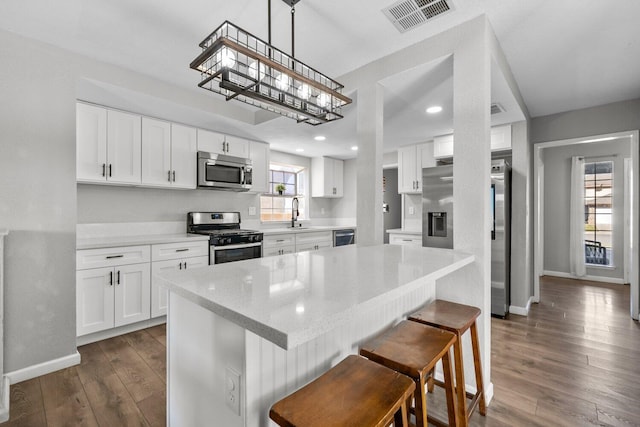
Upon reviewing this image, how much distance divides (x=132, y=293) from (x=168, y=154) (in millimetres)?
1510

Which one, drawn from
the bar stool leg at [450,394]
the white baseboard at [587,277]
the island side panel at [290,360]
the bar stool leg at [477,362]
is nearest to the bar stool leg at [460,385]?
the bar stool leg at [450,394]

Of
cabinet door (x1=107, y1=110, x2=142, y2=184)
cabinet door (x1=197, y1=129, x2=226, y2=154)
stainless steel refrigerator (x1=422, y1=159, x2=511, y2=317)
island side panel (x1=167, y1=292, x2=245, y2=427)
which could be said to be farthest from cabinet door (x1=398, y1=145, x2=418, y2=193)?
island side panel (x1=167, y1=292, x2=245, y2=427)

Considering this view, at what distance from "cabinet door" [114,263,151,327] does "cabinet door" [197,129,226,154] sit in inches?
60.9

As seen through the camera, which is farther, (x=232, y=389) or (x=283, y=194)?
(x=283, y=194)

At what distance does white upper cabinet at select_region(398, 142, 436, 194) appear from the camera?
182 inches

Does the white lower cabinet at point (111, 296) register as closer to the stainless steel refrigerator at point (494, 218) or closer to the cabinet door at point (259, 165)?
the cabinet door at point (259, 165)

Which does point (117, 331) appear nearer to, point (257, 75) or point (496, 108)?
point (257, 75)

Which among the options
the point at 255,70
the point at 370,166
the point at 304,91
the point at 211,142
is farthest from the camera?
the point at 211,142

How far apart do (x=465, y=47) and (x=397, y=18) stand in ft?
1.57

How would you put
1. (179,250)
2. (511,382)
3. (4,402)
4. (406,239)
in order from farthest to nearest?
(406,239)
(179,250)
(511,382)
(4,402)

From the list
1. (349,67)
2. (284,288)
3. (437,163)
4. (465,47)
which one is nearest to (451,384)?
(284,288)

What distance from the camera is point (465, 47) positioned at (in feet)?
6.39

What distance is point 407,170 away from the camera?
15.9ft

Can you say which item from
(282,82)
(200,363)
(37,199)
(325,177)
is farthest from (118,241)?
(325,177)
